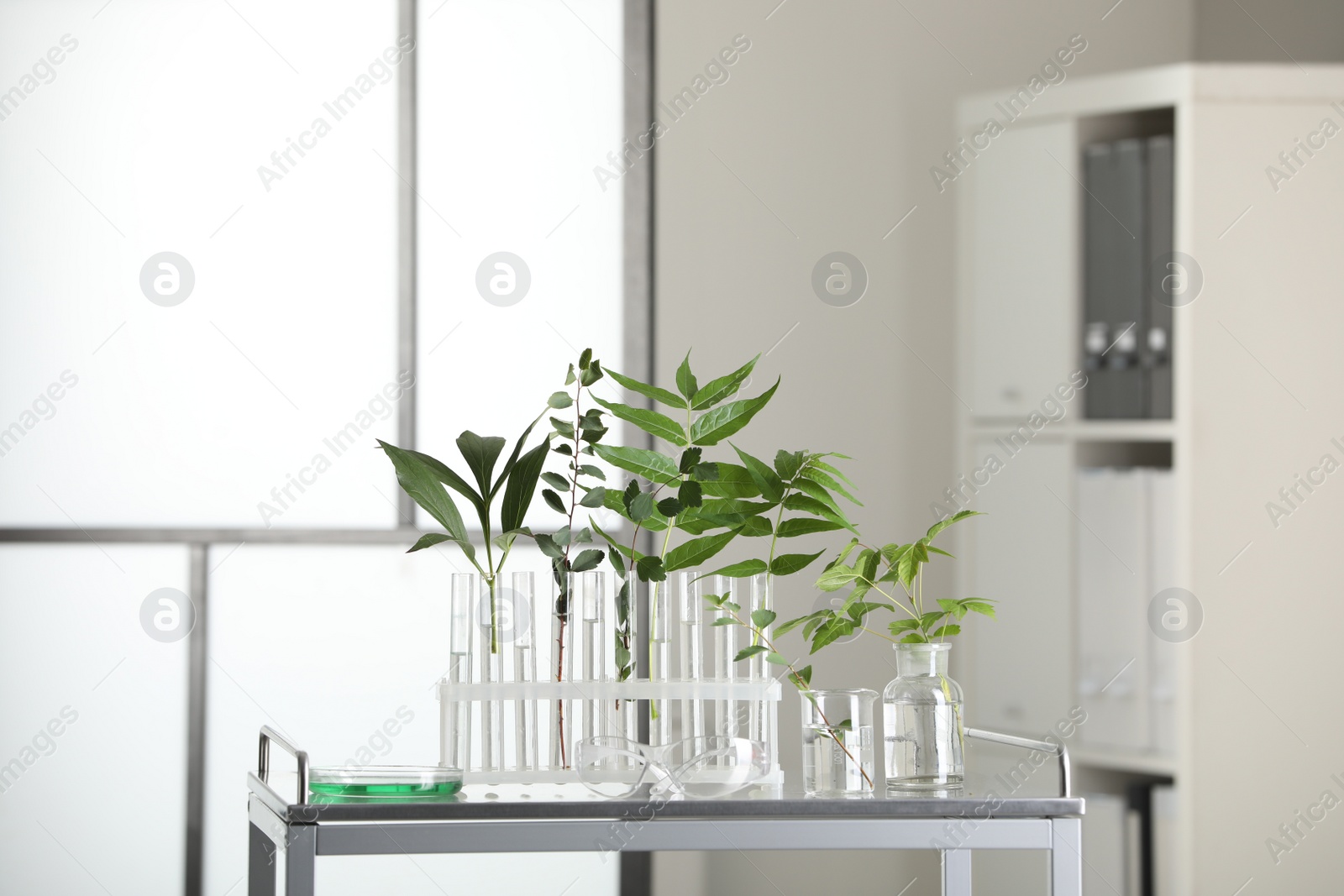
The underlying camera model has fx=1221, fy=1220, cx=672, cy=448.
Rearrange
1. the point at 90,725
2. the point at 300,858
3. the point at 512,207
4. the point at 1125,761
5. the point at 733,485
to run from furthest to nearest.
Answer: the point at 512,207, the point at 90,725, the point at 1125,761, the point at 733,485, the point at 300,858

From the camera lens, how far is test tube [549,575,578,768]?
114 centimetres

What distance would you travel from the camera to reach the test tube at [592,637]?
3.76 feet

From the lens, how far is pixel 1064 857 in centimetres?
101

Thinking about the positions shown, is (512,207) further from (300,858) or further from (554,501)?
(300,858)

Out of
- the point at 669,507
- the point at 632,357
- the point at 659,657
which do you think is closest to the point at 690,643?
the point at 659,657

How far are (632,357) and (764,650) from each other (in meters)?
1.36

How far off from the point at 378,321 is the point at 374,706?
752 millimetres

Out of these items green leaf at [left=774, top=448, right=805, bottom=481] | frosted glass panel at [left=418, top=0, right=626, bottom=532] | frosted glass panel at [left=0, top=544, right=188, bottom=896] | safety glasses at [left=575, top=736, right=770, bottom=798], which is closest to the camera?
safety glasses at [left=575, top=736, right=770, bottom=798]

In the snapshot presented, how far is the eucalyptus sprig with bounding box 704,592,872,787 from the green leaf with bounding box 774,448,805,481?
132mm

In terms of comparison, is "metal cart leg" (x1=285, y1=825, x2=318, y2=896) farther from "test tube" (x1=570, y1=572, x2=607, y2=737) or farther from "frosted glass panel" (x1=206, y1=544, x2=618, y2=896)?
"frosted glass panel" (x1=206, y1=544, x2=618, y2=896)

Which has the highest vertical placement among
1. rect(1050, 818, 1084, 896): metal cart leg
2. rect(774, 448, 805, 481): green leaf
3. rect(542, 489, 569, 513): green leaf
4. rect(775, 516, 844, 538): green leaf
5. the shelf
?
rect(774, 448, 805, 481): green leaf

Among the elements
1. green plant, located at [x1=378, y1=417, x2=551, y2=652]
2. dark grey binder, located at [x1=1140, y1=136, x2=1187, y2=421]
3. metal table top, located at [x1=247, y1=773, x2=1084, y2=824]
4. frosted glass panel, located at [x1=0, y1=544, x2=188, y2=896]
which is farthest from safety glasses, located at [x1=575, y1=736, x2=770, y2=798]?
frosted glass panel, located at [x1=0, y1=544, x2=188, y2=896]

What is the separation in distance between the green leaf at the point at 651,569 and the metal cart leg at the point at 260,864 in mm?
421

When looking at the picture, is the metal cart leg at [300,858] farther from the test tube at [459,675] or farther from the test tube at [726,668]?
the test tube at [726,668]
